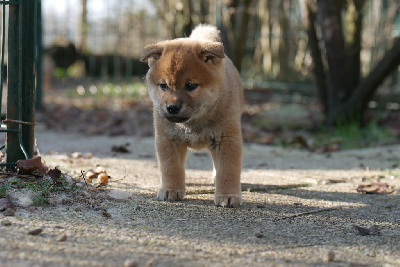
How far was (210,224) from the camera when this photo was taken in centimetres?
303

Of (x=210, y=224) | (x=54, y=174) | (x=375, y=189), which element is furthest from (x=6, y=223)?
(x=375, y=189)

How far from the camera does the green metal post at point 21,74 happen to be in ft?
→ 11.8

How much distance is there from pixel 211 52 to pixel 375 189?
1717 millimetres

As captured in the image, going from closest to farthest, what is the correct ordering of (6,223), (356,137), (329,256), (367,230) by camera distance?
(329,256) → (6,223) → (367,230) → (356,137)

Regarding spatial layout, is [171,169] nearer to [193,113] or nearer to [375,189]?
[193,113]

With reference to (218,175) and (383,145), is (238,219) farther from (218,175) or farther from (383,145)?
(383,145)

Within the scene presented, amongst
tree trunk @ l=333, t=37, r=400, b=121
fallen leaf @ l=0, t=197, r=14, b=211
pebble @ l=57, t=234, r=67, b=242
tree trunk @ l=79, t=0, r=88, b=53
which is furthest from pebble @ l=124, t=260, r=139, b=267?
tree trunk @ l=79, t=0, r=88, b=53

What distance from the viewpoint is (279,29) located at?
1220 centimetres

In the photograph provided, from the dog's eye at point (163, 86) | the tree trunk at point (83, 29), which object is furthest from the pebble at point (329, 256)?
the tree trunk at point (83, 29)

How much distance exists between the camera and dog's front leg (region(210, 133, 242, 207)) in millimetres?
3586

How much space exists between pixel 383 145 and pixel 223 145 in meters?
3.78

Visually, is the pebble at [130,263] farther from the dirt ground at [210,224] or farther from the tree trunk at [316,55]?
the tree trunk at [316,55]

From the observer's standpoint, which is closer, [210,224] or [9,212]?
[9,212]

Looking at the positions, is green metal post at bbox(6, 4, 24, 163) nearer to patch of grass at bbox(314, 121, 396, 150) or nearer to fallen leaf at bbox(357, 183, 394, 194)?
fallen leaf at bbox(357, 183, 394, 194)
